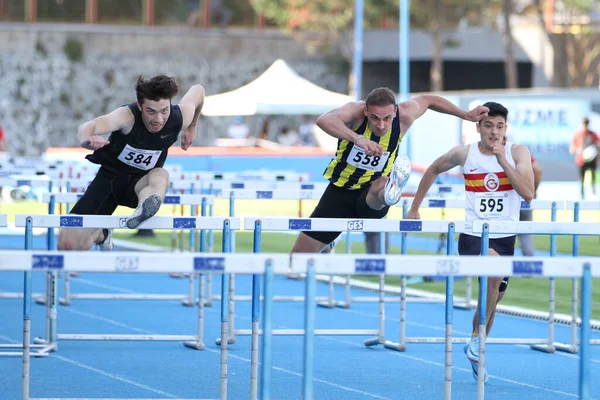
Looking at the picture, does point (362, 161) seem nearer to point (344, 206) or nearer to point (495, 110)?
point (344, 206)

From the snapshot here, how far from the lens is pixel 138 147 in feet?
26.7

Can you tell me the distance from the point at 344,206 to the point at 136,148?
1.59m

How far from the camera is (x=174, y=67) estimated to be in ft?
140

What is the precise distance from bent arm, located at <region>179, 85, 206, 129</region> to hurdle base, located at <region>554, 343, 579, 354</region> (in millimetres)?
3546

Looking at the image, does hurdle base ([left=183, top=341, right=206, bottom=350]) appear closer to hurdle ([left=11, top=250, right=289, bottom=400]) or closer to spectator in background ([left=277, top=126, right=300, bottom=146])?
hurdle ([left=11, top=250, right=289, bottom=400])

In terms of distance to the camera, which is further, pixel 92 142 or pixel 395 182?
pixel 395 182

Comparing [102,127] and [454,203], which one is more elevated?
[102,127]

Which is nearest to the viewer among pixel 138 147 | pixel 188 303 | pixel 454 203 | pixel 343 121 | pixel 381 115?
pixel 381 115

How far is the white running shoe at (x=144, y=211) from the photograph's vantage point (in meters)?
7.17

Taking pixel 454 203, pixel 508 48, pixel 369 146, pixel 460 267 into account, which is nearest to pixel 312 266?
pixel 460 267

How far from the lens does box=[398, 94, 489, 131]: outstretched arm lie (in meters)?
8.09

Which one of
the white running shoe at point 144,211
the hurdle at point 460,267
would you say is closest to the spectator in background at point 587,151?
the white running shoe at point 144,211

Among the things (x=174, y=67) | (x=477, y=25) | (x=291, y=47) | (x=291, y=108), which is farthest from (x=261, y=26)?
(x=291, y=108)

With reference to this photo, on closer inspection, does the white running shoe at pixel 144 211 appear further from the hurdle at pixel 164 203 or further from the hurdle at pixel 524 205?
the hurdle at pixel 524 205
